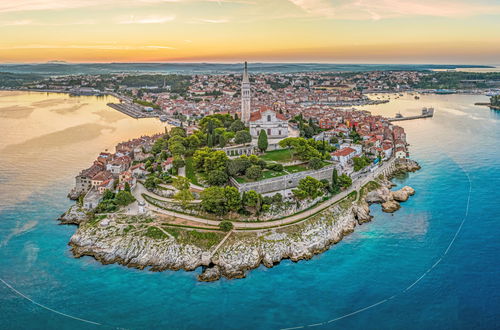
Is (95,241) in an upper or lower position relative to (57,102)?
lower

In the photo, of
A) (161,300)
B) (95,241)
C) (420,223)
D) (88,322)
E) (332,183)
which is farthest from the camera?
(332,183)

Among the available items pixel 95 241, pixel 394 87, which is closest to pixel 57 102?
pixel 95 241

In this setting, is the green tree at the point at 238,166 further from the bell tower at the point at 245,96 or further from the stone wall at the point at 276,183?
the bell tower at the point at 245,96

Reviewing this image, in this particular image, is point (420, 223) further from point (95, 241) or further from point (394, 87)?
point (394, 87)

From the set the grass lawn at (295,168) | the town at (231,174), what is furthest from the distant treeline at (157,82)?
the grass lawn at (295,168)

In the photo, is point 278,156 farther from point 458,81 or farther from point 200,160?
point 458,81

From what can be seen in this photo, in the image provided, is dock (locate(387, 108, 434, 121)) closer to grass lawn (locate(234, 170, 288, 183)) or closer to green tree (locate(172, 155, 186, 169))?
grass lawn (locate(234, 170, 288, 183))
